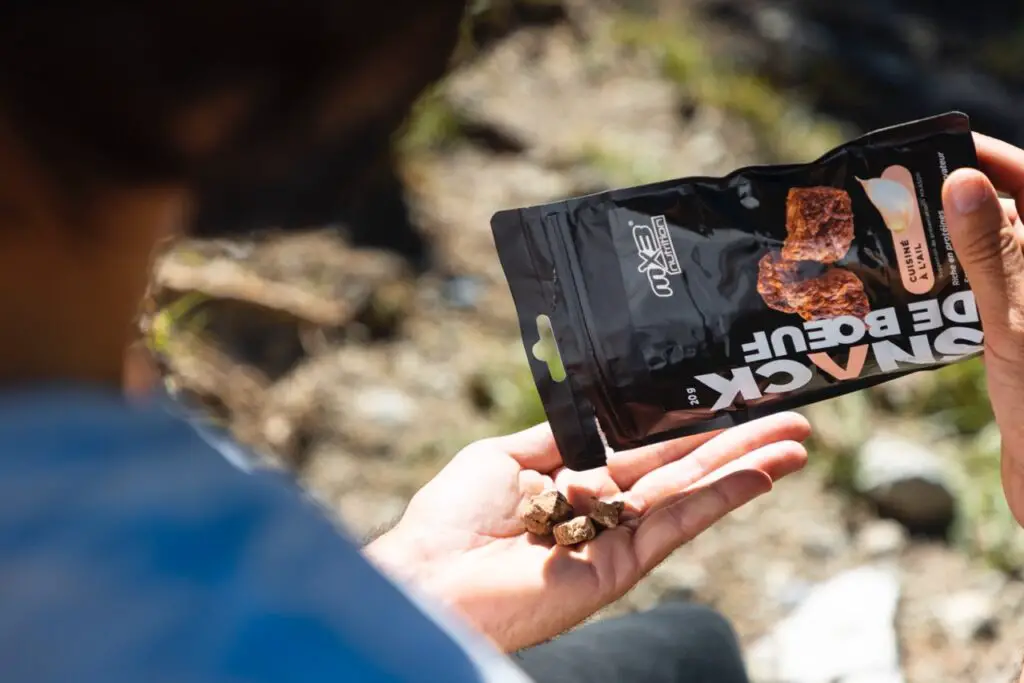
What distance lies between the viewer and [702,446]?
1383mm

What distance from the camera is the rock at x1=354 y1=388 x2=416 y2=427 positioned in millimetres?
2402

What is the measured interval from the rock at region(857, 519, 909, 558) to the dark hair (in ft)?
5.66

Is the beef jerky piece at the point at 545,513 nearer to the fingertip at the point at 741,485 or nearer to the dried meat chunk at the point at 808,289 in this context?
the fingertip at the point at 741,485

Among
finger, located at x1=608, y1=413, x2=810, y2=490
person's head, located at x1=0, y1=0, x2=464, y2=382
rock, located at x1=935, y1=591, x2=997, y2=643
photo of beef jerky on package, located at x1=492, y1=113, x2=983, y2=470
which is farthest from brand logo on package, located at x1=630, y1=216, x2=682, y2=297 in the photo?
rock, located at x1=935, y1=591, x2=997, y2=643

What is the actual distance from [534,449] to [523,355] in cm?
116

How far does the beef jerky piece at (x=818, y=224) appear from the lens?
1.17 meters

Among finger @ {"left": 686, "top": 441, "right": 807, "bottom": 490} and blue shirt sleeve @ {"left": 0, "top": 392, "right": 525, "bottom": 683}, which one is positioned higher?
blue shirt sleeve @ {"left": 0, "top": 392, "right": 525, "bottom": 683}

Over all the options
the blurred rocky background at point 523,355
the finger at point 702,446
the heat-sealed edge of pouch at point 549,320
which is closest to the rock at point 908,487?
the blurred rocky background at point 523,355

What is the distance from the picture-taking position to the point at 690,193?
1.23 metres

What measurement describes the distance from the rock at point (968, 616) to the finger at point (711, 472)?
70 centimetres

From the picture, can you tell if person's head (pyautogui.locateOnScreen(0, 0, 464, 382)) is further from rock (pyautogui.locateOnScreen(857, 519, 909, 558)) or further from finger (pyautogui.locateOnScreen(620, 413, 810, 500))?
rock (pyautogui.locateOnScreen(857, 519, 909, 558))

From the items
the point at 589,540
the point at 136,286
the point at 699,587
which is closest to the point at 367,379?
the point at 699,587

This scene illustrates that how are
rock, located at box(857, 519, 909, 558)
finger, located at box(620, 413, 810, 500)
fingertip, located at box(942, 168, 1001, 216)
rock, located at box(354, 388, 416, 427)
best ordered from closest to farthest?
fingertip, located at box(942, 168, 1001, 216)
finger, located at box(620, 413, 810, 500)
rock, located at box(857, 519, 909, 558)
rock, located at box(354, 388, 416, 427)

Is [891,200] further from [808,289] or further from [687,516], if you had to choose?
[687,516]
